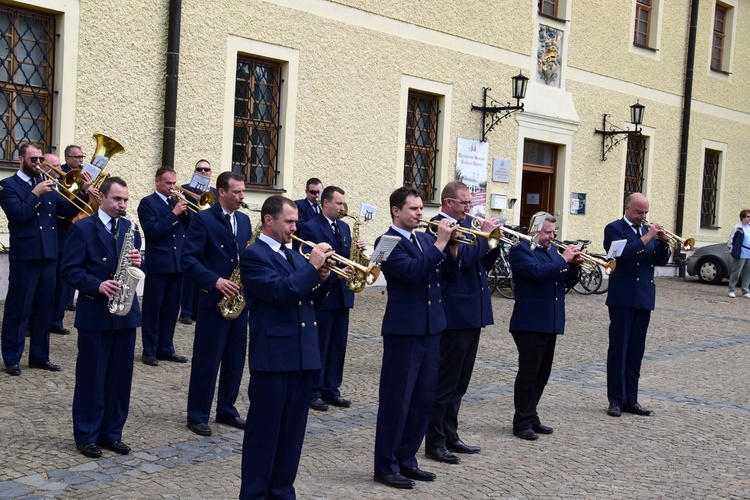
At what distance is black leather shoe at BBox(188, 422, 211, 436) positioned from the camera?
21.8 ft

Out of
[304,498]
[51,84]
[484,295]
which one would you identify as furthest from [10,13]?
[304,498]

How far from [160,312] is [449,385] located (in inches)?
144

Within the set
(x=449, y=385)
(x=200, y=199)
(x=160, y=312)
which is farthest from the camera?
(x=200, y=199)

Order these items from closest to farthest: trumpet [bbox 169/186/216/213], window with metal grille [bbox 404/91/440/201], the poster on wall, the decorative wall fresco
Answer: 1. trumpet [bbox 169/186/216/213]
2. window with metal grille [bbox 404/91/440/201]
3. the poster on wall
4. the decorative wall fresco

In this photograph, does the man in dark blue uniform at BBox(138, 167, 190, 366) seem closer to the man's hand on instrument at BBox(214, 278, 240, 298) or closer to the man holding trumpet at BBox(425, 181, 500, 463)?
the man's hand on instrument at BBox(214, 278, 240, 298)

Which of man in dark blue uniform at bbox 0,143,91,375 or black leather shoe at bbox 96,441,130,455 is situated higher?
man in dark blue uniform at bbox 0,143,91,375

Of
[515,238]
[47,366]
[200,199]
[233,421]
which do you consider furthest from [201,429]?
[200,199]

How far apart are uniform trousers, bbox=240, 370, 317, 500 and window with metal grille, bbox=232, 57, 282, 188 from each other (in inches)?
355

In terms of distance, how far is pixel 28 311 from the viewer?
826 cm

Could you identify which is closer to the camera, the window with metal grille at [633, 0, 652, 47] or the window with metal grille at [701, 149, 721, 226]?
the window with metal grille at [633, 0, 652, 47]

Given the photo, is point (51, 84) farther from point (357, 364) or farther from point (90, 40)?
point (357, 364)

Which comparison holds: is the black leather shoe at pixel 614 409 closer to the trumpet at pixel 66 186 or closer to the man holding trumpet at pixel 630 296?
the man holding trumpet at pixel 630 296

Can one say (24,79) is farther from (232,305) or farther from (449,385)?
(449,385)

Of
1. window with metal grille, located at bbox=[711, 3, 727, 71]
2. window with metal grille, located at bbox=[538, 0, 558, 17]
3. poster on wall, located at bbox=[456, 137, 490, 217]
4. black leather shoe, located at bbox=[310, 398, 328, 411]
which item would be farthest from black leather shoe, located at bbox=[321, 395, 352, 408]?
window with metal grille, located at bbox=[711, 3, 727, 71]
